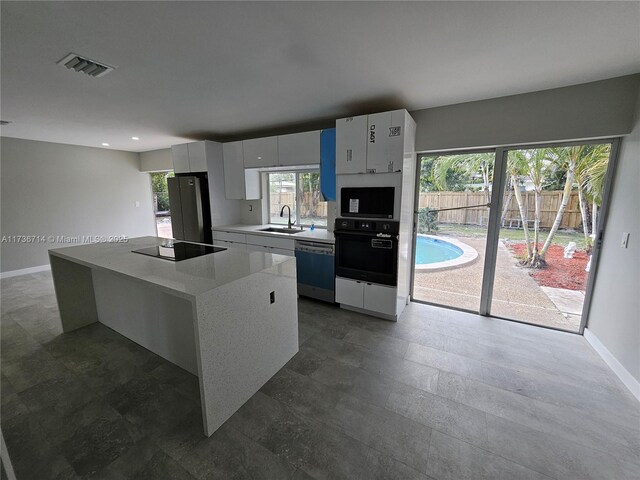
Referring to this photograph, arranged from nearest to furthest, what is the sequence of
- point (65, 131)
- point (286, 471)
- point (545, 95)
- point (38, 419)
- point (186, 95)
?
point (286, 471)
point (38, 419)
point (545, 95)
point (186, 95)
point (65, 131)

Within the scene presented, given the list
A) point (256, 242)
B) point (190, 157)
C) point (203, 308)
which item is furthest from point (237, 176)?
point (203, 308)

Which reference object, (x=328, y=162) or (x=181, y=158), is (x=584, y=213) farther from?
(x=181, y=158)

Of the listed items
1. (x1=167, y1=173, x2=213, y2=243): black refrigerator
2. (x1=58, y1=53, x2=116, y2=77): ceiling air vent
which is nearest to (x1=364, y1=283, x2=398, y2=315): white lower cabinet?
(x1=167, y1=173, x2=213, y2=243): black refrigerator

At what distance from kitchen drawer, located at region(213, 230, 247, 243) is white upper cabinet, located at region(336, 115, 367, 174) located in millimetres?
1892

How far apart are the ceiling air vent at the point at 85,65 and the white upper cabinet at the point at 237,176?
2.02m

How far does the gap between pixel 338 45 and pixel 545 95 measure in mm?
2105

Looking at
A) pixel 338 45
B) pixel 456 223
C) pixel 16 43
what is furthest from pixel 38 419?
pixel 456 223

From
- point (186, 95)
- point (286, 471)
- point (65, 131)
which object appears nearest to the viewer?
point (286, 471)

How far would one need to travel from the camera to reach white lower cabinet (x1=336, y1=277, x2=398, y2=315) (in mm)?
2895

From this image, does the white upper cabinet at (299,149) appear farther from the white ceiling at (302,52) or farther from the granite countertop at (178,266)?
the granite countertop at (178,266)

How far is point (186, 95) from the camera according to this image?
8.55ft

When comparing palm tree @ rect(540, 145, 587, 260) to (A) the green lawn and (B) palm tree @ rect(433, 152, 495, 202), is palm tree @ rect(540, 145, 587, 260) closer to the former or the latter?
(A) the green lawn

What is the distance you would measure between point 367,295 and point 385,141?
5.63 ft

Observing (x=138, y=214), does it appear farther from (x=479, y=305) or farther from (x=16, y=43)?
(x=479, y=305)
